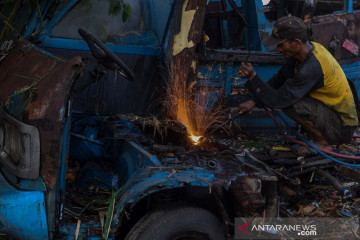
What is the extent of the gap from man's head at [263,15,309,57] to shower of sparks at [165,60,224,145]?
135cm

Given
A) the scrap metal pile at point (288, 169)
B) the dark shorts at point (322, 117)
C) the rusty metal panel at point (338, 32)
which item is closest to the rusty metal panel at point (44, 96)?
the scrap metal pile at point (288, 169)

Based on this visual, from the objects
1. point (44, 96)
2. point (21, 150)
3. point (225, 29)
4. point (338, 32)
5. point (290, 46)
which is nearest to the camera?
point (21, 150)

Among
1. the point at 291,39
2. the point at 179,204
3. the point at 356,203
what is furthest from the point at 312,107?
the point at 179,204

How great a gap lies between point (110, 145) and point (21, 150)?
136 cm

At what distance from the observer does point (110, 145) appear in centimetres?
363

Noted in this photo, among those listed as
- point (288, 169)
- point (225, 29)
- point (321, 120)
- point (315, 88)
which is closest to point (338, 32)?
point (225, 29)

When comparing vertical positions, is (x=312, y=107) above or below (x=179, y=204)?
above

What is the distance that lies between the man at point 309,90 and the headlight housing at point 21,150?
249 cm

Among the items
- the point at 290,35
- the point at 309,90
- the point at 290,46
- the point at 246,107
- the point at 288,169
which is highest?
the point at 290,35

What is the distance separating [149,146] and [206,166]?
0.63m

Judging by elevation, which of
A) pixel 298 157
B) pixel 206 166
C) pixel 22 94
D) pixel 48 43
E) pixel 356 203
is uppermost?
pixel 48 43

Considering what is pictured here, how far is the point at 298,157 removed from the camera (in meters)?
3.71

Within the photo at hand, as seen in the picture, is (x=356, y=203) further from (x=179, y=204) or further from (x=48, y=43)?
(x=48, y=43)

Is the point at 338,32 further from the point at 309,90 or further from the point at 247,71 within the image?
the point at 247,71
